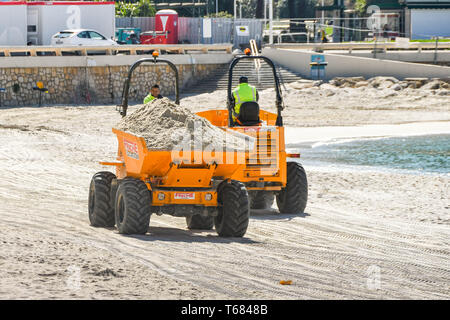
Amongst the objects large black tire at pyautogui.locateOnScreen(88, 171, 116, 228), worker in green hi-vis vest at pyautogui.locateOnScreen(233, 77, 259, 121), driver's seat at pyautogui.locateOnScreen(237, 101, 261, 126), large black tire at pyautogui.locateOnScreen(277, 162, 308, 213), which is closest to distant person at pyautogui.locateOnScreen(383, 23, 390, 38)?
large black tire at pyautogui.locateOnScreen(277, 162, 308, 213)

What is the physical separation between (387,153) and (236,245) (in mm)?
15770

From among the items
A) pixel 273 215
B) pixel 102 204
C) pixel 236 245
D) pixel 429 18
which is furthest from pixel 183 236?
pixel 429 18

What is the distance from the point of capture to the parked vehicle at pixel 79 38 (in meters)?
39.3

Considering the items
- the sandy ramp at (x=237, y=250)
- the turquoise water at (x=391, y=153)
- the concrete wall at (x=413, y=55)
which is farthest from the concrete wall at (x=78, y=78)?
the sandy ramp at (x=237, y=250)

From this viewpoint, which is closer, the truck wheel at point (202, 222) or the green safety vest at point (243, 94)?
the truck wheel at point (202, 222)

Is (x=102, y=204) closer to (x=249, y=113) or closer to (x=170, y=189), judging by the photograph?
(x=170, y=189)

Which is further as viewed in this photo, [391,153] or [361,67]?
[361,67]

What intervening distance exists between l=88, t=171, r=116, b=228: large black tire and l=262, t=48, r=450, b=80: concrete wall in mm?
30317

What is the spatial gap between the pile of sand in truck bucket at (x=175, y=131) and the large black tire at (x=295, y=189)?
2.47 m

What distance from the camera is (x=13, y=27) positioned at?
39969 mm

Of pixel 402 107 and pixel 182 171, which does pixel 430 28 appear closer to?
pixel 402 107

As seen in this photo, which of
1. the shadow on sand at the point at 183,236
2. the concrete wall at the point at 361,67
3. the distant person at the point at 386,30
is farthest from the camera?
the distant person at the point at 386,30

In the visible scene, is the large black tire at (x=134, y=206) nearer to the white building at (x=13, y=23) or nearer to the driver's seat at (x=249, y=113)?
the driver's seat at (x=249, y=113)

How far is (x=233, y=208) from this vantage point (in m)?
10.7
